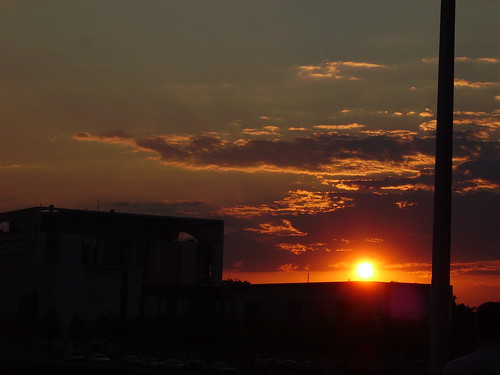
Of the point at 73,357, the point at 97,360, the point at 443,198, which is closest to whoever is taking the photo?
the point at 443,198

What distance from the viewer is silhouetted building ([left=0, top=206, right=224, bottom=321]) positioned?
111688mm

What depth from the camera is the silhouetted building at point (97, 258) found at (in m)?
112

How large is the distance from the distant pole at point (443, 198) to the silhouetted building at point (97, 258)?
102344 millimetres

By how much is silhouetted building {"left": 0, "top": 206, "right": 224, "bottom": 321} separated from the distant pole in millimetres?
102344

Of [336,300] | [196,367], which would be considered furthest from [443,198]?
[336,300]

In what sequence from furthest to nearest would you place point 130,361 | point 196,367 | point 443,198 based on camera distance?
point 130,361, point 196,367, point 443,198

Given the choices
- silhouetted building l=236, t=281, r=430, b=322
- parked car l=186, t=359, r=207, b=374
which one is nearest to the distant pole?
parked car l=186, t=359, r=207, b=374

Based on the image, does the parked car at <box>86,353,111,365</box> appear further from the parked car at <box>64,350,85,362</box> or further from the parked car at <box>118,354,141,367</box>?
the parked car at <box>118,354,141,367</box>

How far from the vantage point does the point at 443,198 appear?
10617 mm

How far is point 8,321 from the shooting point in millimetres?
109125

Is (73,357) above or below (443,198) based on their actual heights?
below

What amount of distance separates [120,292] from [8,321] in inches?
638

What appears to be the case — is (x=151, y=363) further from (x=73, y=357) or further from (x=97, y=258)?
(x=97, y=258)

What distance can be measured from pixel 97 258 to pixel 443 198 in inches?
4297
